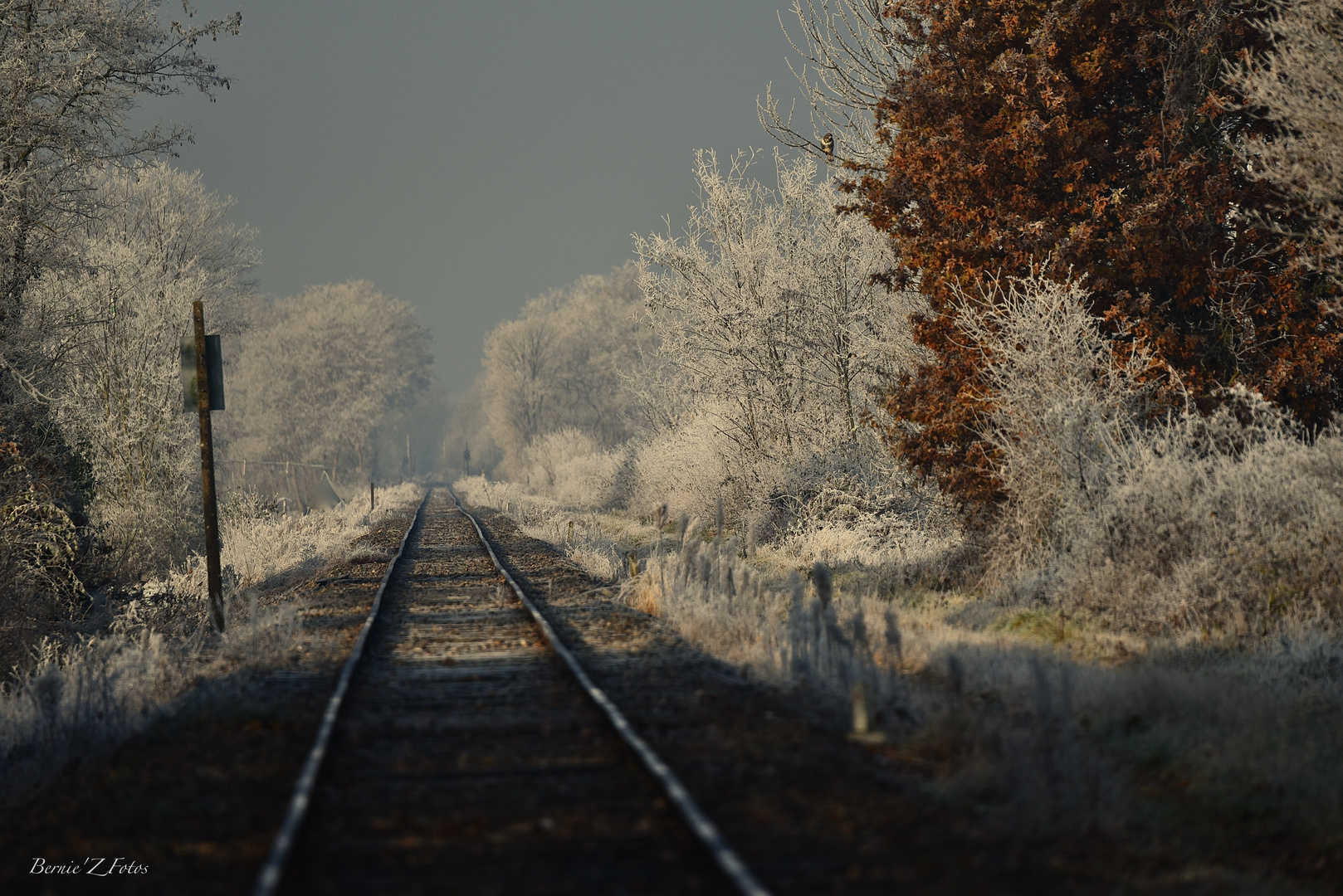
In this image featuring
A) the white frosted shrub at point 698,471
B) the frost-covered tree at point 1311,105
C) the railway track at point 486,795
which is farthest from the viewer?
the white frosted shrub at point 698,471

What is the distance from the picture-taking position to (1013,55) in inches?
543

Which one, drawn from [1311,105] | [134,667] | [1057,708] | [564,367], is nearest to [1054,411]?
[1311,105]

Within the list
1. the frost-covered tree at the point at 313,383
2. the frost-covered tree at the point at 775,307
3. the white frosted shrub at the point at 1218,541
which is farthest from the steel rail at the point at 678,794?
the frost-covered tree at the point at 313,383

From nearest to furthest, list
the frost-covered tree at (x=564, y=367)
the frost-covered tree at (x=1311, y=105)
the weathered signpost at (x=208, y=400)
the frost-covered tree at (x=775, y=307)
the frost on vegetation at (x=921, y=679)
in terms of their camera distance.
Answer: the frost on vegetation at (x=921, y=679), the frost-covered tree at (x=1311, y=105), the weathered signpost at (x=208, y=400), the frost-covered tree at (x=775, y=307), the frost-covered tree at (x=564, y=367)

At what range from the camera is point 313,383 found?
67688 mm

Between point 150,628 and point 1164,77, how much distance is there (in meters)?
15.3

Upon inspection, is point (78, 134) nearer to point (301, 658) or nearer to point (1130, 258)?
point (301, 658)

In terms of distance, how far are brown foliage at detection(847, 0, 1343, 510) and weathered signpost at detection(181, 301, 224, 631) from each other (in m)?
9.40

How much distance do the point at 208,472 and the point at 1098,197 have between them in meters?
12.0
